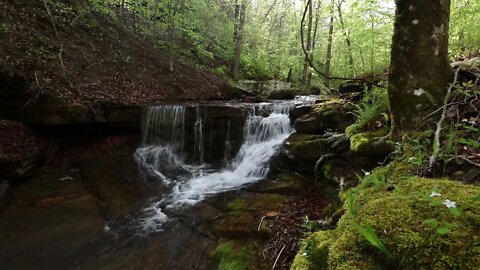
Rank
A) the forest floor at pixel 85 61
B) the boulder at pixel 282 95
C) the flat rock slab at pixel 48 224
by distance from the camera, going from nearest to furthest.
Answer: the flat rock slab at pixel 48 224 → the forest floor at pixel 85 61 → the boulder at pixel 282 95

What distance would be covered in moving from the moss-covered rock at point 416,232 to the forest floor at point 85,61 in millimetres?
9270

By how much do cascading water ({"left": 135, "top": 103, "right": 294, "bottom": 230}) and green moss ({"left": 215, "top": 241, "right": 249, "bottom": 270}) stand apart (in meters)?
2.21

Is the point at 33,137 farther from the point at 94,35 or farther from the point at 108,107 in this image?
the point at 94,35

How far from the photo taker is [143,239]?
5.30 m

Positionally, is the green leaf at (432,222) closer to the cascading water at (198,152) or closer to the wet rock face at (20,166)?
the cascading water at (198,152)

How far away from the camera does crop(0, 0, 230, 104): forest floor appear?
904 cm

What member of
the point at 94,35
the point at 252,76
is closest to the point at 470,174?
the point at 94,35

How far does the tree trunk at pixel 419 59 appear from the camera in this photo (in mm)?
3332

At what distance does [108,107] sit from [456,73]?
9.00 m

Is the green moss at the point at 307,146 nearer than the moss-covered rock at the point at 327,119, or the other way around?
the green moss at the point at 307,146

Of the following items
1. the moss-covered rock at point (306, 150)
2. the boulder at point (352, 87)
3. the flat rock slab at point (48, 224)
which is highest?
the boulder at point (352, 87)

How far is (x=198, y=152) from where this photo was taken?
9953mm

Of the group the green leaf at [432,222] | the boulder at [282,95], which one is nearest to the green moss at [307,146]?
the green leaf at [432,222]

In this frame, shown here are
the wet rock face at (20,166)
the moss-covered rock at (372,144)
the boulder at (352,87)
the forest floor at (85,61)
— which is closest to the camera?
the moss-covered rock at (372,144)
